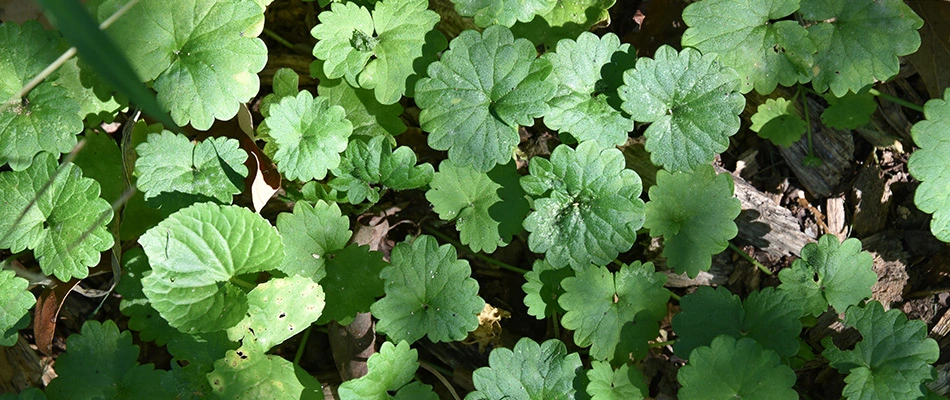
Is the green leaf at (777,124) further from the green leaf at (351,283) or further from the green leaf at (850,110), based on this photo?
the green leaf at (351,283)

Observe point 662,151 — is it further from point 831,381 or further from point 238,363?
point 238,363

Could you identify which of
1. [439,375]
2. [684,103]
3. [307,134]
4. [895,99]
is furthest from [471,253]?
[895,99]

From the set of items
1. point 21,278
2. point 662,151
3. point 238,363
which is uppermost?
point 21,278

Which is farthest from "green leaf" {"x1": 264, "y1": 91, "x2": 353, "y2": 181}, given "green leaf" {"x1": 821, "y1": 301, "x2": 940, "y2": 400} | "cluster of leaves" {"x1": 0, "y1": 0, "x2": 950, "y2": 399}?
"green leaf" {"x1": 821, "y1": 301, "x2": 940, "y2": 400}

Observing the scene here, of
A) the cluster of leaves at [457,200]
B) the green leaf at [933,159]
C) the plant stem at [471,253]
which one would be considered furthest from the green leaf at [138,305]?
the green leaf at [933,159]

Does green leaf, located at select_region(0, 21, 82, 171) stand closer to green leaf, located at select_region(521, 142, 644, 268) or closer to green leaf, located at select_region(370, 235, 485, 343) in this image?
green leaf, located at select_region(370, 235, 485, 343)

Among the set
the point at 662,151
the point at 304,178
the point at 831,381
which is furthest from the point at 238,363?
the point at 831,381
